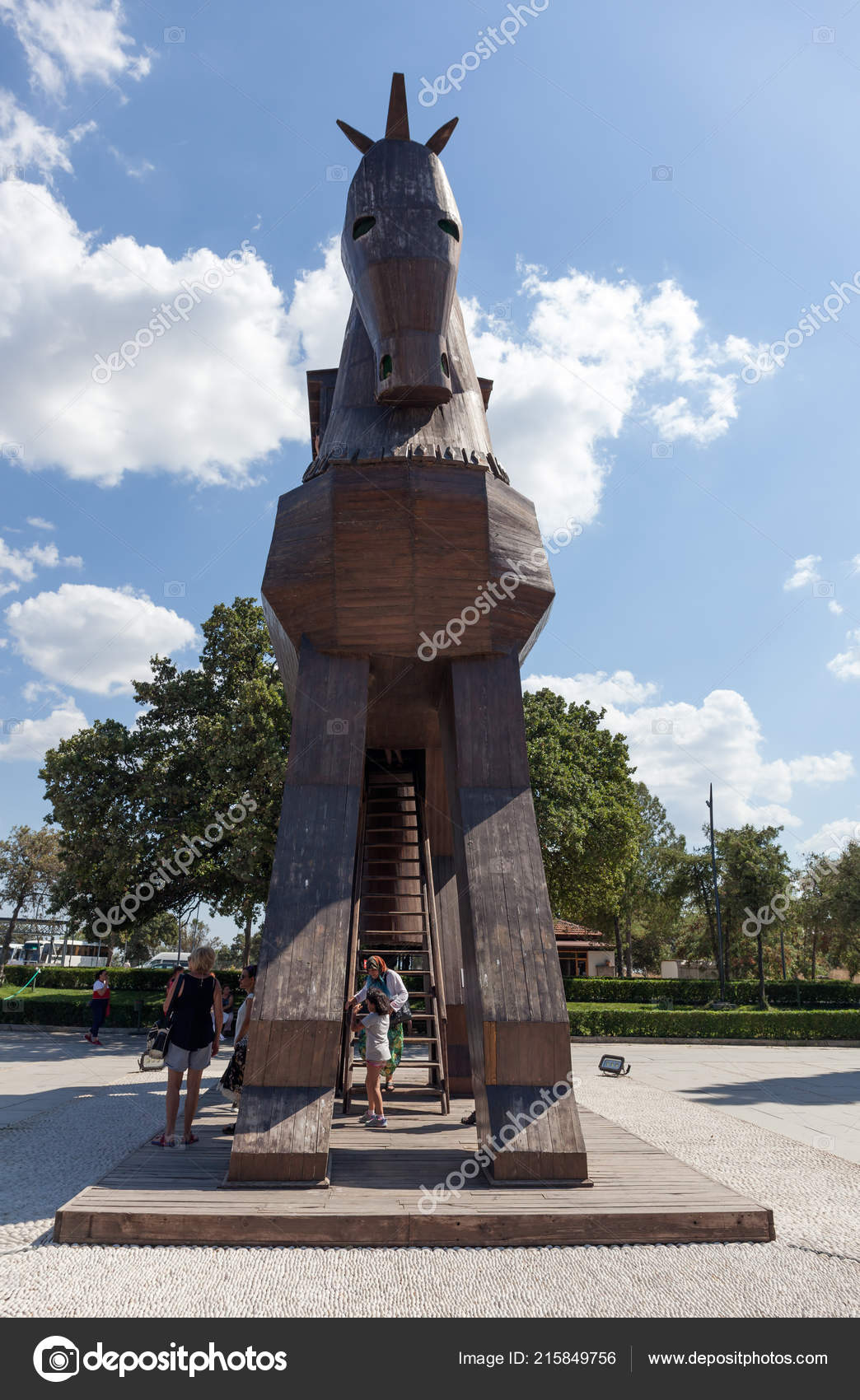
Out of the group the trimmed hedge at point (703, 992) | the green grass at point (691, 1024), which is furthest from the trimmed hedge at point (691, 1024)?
the trimmed hedge at point (703, 992)

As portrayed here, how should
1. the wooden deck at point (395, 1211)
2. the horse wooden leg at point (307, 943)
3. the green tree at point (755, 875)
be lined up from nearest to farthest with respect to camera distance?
the wooden deck at point (395, 1211) < the horse wooden leg at point (307, 943) < the green tree at point (755, 875)

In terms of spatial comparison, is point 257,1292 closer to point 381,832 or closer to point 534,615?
point 534,615

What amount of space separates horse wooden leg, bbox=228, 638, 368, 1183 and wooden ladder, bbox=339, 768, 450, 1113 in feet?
7.96

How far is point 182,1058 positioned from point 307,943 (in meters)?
1.63

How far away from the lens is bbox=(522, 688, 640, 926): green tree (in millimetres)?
26734

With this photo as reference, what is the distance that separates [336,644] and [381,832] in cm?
460

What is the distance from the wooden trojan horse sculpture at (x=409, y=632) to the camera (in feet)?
22.9

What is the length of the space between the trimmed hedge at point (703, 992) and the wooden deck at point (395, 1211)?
30906 millimetres

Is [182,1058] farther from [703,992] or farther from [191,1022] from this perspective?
[703,992]

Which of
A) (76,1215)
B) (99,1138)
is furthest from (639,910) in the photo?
(76,1215)

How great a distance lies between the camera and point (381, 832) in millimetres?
12406

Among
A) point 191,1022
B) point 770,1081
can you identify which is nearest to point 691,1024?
point 770,1081

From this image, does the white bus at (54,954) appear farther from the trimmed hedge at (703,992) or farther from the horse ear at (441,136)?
the horse ear at (441,136)

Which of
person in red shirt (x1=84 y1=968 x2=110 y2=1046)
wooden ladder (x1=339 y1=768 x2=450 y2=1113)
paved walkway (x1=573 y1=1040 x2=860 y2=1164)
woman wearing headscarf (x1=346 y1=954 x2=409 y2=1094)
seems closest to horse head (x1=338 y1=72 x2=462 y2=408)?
wooden ladder (x1=339 y1=768 x2=450 y2=1113)
